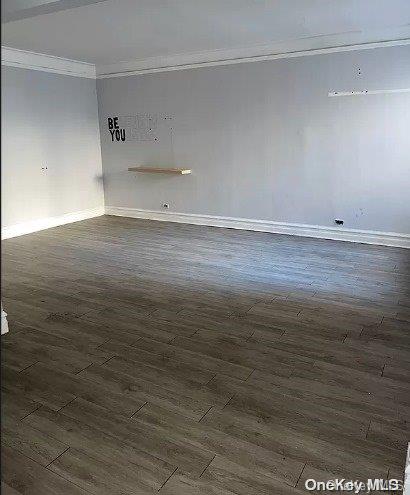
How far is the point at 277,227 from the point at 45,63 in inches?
173

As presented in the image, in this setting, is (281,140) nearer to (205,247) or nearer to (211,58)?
(211,58)

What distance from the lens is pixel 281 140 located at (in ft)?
20.6

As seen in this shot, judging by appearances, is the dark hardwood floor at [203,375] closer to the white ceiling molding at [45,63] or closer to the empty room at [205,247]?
the empty room at [205,247]

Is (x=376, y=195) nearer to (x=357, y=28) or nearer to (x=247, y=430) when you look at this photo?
(x=357, y=28)

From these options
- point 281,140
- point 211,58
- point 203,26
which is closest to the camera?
point 203,26

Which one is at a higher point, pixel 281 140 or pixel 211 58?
pixel 211 58

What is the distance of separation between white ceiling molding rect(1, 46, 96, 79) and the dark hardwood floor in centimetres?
311

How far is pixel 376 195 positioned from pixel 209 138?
2681 mm

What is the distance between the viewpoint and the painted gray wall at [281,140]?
5.57 metres

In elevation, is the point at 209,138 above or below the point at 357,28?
below

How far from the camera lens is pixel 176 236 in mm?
6516

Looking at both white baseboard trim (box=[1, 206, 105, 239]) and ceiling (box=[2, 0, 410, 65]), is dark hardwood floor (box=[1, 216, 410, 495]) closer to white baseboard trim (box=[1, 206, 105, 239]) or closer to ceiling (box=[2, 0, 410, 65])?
white baseboard trim (box=[1, 206, 105, 239])

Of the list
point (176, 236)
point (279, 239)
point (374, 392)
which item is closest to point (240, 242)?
point (279, 239)

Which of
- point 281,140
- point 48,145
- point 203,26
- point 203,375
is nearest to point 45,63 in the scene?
point 48,145
